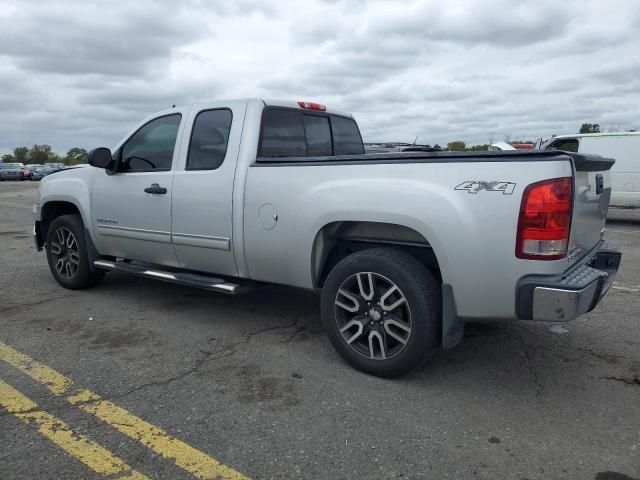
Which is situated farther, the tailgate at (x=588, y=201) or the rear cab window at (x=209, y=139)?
the rear cab window at (x=209, y=139)

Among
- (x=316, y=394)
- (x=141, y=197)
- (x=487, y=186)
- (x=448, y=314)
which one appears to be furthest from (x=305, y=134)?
(x=316, y=394)

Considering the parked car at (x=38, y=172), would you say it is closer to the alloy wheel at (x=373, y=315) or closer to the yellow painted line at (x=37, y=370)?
the yellow painted line at (x=37, y=370)

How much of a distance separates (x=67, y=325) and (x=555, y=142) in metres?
11.4

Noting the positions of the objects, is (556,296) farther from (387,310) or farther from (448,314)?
(387,310)

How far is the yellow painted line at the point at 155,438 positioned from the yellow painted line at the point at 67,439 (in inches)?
6.8

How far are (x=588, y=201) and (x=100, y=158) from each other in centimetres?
405

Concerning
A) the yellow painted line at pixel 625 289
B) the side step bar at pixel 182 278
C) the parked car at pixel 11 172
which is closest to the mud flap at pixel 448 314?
the side step bar at pixel 182 278

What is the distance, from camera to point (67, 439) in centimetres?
281

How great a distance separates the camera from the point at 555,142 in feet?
41.0

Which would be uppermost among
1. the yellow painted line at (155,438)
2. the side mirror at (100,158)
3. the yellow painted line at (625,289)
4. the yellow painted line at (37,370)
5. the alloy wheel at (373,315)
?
the side mirror at (100,158)

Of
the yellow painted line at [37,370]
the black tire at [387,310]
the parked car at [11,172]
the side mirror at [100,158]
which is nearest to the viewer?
the black tire at [387,310]

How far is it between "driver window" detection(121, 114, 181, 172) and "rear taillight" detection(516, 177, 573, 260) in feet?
10.00

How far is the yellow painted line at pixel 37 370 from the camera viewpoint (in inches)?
135

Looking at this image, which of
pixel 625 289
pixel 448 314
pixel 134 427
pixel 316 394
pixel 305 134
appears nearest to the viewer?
pixel 134 427
